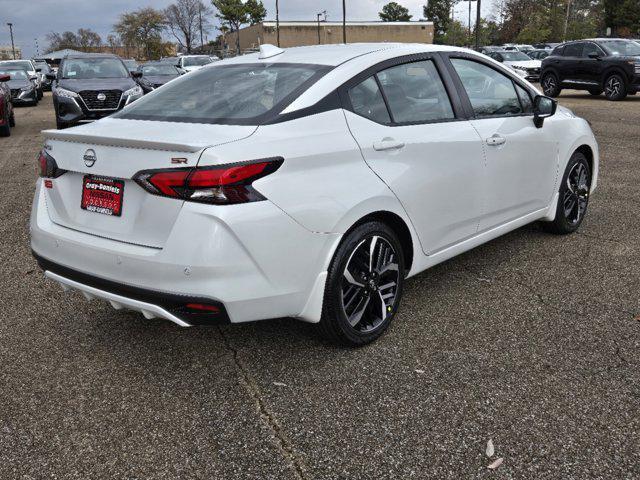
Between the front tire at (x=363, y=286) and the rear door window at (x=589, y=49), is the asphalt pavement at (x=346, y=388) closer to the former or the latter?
the front tire at (x=363, y=286)

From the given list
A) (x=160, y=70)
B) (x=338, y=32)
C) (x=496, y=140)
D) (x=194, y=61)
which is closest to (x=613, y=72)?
(x=160, y=70)

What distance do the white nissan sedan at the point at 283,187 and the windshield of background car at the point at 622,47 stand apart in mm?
16698

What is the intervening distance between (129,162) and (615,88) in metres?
18.8

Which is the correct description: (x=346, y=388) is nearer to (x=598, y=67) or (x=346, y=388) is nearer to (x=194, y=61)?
(x=598, y=67)

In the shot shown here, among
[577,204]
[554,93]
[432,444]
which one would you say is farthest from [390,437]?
[554,93]

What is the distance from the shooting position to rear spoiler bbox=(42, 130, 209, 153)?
2711mm

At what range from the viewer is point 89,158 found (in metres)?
3.03

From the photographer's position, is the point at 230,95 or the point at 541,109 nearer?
the point at 230,95

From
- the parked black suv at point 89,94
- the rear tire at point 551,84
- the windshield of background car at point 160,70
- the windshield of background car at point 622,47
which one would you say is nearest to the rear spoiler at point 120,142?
the parked black suv at point 89,94

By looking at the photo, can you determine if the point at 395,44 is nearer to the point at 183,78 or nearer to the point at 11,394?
the point at 183,78

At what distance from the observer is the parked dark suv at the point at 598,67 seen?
59.1 ft

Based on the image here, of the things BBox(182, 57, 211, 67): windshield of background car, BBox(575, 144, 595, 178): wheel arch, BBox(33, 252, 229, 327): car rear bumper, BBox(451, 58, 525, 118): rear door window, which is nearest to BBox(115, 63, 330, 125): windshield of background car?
BBox(33, 252, 229, 327): car rear bumper

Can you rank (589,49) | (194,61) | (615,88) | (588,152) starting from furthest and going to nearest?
1. (194,61)
2. (589,49)
3. (615,88)
4. (588,152)

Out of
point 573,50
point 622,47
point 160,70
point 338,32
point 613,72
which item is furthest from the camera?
point 338,32
